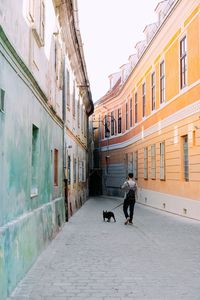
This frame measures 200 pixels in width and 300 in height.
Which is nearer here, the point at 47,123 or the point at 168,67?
the point at 47,123

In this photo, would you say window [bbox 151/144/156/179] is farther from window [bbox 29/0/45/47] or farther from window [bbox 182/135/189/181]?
window [bbox 29/0/45/47]

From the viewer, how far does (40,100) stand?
9.41 m

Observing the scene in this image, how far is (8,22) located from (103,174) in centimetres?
3531

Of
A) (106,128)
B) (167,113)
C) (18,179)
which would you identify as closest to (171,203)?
(167,113)

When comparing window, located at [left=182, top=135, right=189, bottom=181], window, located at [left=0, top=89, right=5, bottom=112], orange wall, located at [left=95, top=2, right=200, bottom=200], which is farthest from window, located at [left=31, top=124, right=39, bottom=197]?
window, located at [left=182, top=135, right=189, bottom=181]

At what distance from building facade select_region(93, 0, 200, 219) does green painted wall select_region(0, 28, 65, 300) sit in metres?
7.57

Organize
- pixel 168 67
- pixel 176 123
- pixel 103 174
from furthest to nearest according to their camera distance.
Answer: pixel 103 174
pixel 168 67
pixel 176 123

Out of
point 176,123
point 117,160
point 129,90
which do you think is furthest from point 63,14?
point 117,160

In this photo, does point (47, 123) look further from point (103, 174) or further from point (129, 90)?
point (103, 174)

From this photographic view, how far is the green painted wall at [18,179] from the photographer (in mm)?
5812

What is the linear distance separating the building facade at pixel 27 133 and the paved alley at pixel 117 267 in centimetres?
34

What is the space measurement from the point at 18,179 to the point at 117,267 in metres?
2.36

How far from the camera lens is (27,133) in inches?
308

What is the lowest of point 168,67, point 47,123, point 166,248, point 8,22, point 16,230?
point 166,248
